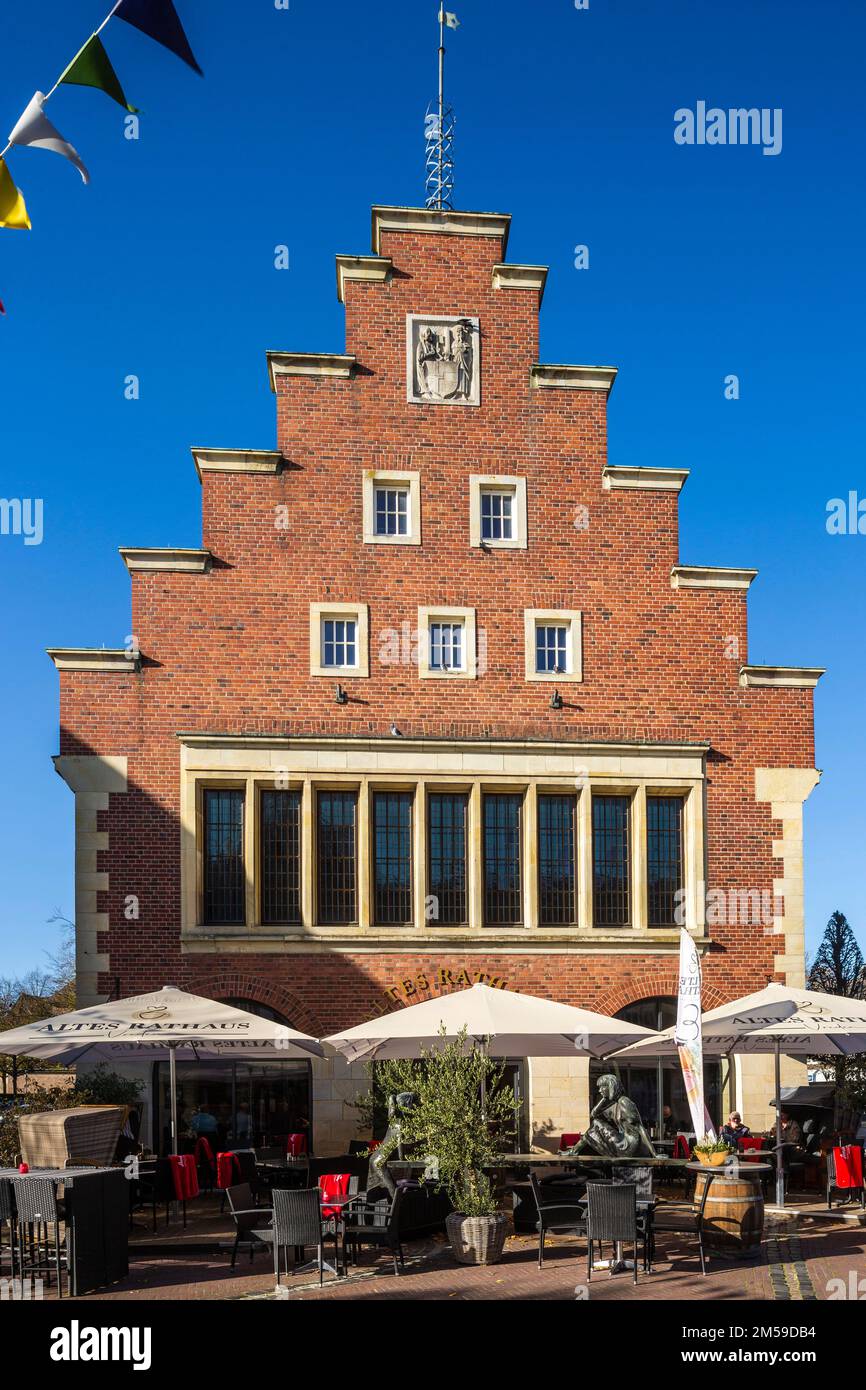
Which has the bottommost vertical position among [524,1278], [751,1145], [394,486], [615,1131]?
[751,1145]

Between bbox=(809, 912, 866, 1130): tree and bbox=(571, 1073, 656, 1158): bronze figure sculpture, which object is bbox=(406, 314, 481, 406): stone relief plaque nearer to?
bbox=(571, 1073, 656, 1158): bronze figure sculpture

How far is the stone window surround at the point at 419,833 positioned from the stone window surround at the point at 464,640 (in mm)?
1452

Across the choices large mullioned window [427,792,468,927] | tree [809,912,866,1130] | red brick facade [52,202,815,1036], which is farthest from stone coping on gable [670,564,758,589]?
tree [809,912,866,1130]

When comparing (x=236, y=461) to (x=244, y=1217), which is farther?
(x=236, y=461)

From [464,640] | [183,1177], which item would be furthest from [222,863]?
[183,1177]

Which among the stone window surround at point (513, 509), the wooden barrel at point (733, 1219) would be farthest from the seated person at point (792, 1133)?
the stone window surround at point (513, 509)

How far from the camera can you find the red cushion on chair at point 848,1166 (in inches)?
842

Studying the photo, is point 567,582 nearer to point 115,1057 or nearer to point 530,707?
point 530,707

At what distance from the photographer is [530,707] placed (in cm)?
2788

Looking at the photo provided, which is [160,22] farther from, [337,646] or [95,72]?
[337,646]

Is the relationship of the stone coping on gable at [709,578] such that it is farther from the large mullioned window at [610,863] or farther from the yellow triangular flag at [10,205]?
the yellow triangular flag at [10,205]

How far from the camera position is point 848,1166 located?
70.3ft

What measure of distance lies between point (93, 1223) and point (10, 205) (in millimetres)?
10184

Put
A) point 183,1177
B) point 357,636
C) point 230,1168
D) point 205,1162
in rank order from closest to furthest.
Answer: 1. point 183,1177
2. point 230,1168
3. point 205,1162
4. point 357,636
